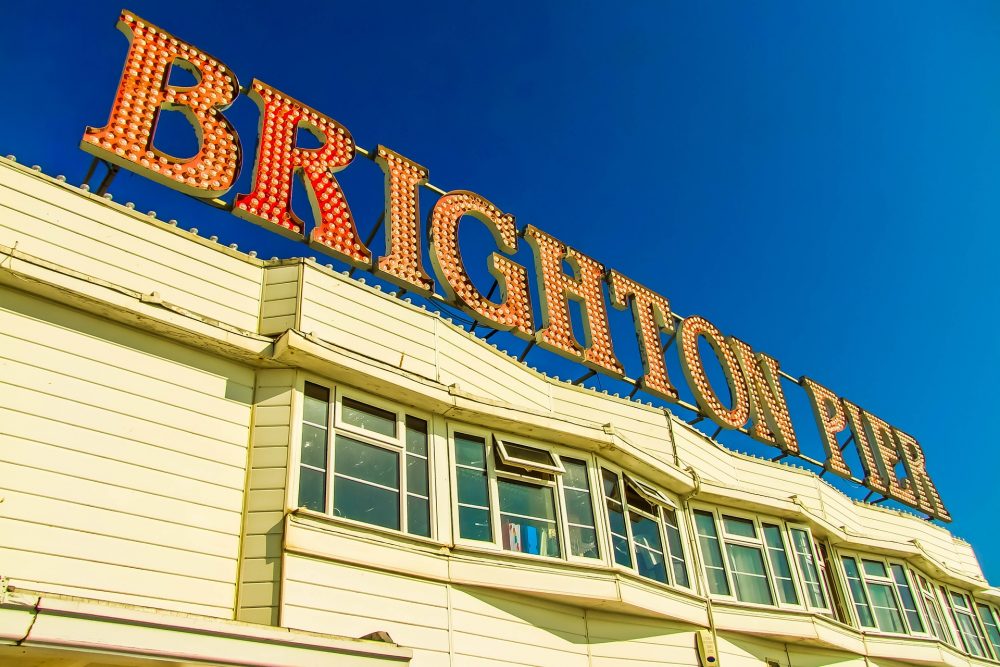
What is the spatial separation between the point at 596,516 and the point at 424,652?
3.79 metres

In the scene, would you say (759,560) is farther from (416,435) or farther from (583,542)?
(416,435)

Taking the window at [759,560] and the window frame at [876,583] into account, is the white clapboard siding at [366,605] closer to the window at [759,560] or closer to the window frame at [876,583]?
the window at [759,560]

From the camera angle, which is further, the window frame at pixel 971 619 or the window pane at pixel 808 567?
the window frame at pixel 971 619

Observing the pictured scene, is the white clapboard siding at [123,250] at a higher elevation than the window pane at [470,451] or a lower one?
higher

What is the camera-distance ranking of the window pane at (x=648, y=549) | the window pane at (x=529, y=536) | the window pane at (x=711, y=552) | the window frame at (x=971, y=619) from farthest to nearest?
the window frame at (x=971, y=619) < the window pane at (x=711, y=552) < the window pane at (x=648, y=549) < the window pane at (x=529, y=536)

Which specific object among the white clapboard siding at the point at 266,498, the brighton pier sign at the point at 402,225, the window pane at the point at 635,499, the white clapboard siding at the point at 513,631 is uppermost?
the brighton pier sign at the point at 402,225

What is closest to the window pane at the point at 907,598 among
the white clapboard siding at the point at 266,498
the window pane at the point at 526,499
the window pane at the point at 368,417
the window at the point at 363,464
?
the window pane at the point at 526,499

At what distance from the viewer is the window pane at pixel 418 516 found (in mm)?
11328

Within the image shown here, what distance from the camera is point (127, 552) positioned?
912 centimetres

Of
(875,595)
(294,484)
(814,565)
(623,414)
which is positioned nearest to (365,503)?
(294,484)

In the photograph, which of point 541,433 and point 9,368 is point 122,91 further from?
point 541,433

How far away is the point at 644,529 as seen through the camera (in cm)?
1462

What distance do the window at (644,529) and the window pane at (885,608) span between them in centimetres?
658

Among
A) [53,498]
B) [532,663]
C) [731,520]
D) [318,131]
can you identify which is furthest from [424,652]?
[318,131]
